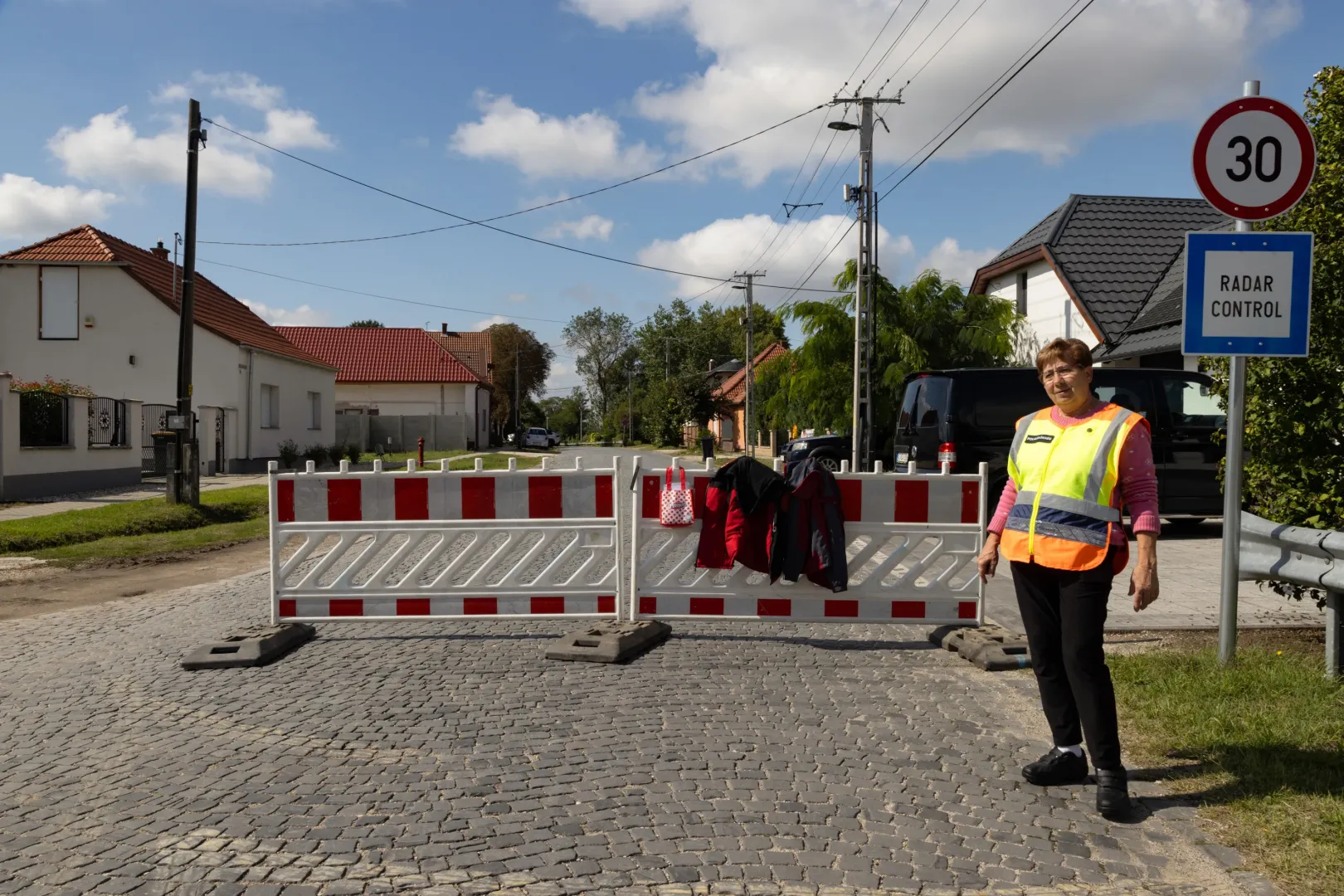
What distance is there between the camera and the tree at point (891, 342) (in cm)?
2784

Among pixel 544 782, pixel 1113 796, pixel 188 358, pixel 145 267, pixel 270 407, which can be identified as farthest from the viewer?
pixel 270 407

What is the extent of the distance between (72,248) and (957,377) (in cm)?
2720

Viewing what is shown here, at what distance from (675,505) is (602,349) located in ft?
391

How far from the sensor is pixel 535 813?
4188 millimetres

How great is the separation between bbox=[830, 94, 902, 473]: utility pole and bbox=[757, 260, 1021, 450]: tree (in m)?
0.58

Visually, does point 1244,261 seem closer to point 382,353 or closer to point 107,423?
point 107,423

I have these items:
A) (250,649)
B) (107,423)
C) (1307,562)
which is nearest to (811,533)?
(1307,562)

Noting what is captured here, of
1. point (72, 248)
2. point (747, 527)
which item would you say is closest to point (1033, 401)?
point (747, 527)

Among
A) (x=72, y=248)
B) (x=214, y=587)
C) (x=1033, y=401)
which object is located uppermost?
(x=72, y=248)

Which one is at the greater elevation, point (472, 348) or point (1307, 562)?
point (472, 348)

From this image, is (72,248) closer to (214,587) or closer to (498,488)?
(214,587)

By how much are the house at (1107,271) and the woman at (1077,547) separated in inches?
730

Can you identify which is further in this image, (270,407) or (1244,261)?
(270,407)

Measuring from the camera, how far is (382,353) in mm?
64438
